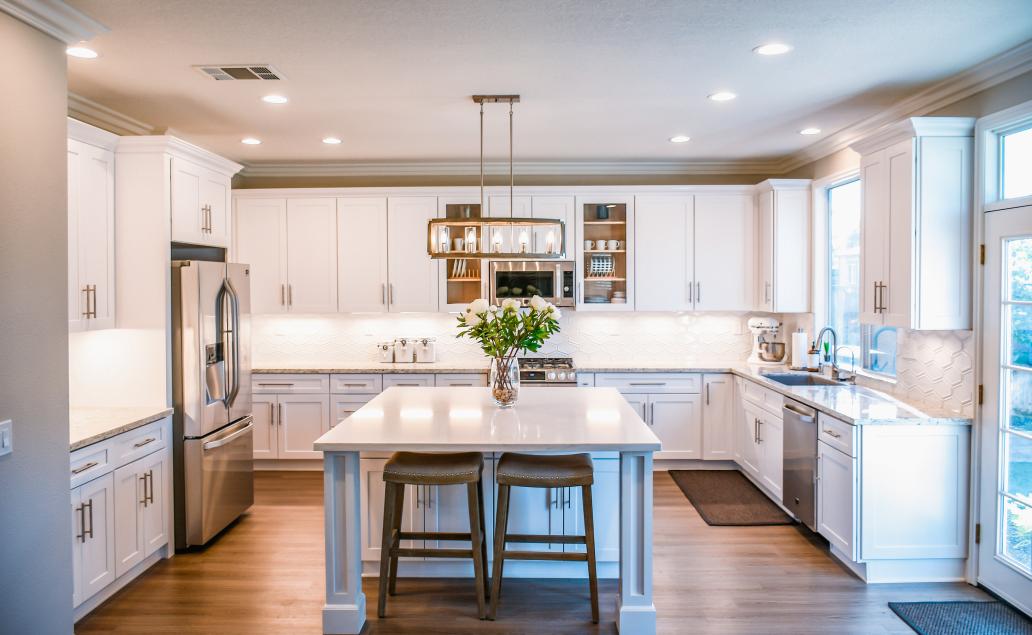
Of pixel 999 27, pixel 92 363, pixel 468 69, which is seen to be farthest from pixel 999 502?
pixel 92 363

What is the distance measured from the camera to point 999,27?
289 cm

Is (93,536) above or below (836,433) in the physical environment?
below

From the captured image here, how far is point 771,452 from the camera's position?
15.6ft

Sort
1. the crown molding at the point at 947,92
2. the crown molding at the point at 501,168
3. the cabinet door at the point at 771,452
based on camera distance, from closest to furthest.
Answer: the crown molding at the point at 947,92 → the cabinet door at the point at 771,452 → the crown molding at the point at 501,168

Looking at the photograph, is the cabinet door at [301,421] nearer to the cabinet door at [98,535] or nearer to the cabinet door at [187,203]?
the cabinet door at [187,203]

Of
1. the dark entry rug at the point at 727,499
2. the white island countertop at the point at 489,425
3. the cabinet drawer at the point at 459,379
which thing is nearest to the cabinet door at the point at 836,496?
the dark entry rug at the point at 727,499

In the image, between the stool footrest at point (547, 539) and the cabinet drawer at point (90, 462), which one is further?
the stool footrest at point (547, 539)

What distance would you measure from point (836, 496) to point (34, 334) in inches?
152

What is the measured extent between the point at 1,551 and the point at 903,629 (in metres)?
3.64

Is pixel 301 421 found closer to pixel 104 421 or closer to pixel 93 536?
pixel 104 421

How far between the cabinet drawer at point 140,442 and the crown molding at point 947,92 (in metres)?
4.35

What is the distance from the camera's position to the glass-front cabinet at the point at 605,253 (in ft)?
19.1

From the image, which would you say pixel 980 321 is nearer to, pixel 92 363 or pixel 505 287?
pixel 505 287

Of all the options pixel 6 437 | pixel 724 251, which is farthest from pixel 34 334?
pixel 724 251
